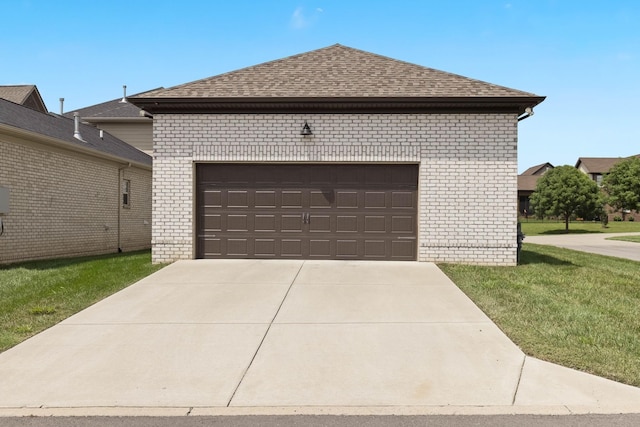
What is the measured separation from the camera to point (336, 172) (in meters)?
11.7

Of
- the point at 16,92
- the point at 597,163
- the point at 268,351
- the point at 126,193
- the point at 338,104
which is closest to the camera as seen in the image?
the point at 268,351

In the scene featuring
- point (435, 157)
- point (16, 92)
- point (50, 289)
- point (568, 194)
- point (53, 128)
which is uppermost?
point (16, 92)

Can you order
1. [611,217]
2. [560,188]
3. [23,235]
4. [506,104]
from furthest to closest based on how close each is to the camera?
[611,217], [560,188], [23,235], [506,104]

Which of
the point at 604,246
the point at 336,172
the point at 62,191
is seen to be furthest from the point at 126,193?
the point at 604,246

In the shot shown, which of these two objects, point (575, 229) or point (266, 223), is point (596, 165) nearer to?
point (575, 229)

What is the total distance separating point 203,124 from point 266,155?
1.69m

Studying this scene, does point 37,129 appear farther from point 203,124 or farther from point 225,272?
point 225,272

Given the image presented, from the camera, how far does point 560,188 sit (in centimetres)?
4062

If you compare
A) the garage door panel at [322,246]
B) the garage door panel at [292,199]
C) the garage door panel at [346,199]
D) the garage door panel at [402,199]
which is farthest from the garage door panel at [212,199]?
the garage door panel at [402,199]

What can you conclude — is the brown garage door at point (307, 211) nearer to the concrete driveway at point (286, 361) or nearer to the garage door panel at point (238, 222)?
the garage door panel at point (238, 222)

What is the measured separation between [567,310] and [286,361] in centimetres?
444

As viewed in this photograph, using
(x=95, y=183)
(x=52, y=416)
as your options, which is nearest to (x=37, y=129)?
(x=95, y=183)

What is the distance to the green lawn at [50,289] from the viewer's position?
673 centimetres

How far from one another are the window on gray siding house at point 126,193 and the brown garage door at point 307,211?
9.35 meters
